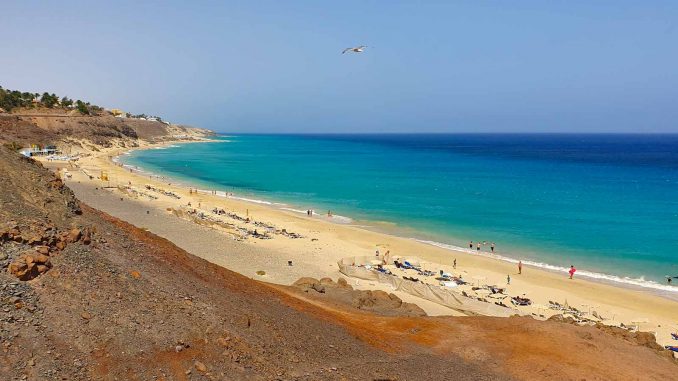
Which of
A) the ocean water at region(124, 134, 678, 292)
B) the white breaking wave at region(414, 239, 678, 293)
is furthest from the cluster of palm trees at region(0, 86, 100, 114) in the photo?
the white breaking wave at region(414, 239, 678, 293)

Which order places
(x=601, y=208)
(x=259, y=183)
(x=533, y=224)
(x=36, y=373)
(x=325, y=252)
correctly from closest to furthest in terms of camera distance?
(x=36, y=373), (x=325, y=252), (x=533, y=224), (x=601, y=208), (x=259, y=183)

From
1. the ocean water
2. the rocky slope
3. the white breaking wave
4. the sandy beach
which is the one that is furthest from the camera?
the rocky slope

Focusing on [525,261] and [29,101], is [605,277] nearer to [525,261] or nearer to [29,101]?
[525,261]

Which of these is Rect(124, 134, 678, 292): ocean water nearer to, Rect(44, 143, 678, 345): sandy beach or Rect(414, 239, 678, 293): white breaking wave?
Rect(414, 239, 678, 293): white breaking wave

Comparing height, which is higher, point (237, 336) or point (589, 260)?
point (237, 336)

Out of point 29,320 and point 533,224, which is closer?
point 29,320

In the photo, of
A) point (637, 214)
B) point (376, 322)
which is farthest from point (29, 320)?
point (637, 214)

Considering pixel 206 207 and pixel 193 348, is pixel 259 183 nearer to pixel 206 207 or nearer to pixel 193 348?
pixel 206 207

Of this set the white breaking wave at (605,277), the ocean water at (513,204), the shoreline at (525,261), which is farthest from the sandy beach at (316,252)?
the ocean water at (513,204)

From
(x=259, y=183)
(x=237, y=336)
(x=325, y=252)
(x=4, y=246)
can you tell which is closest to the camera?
(x=4, y=246)
